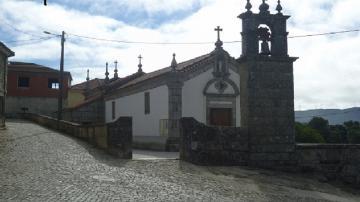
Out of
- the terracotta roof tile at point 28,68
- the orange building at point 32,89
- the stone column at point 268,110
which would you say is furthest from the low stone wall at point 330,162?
the terracotta roof tile at point 28,68

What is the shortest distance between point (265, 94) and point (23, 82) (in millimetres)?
34739

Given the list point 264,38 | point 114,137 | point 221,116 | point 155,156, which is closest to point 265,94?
point 264,38

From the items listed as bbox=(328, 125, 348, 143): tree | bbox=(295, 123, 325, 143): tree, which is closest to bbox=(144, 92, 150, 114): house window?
bbox=(295, 123, 325, 143): tree

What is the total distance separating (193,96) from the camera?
A: 24328 millimetres

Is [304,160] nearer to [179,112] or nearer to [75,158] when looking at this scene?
[75,158]

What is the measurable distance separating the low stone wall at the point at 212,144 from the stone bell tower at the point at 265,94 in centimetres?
35

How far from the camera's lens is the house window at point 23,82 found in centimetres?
4416

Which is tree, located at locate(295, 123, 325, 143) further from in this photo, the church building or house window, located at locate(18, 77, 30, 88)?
house window, located at locate(18, 77, 30, 88)

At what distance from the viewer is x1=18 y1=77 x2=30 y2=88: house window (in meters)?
44.2

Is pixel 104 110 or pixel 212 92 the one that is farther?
pixel 104 110

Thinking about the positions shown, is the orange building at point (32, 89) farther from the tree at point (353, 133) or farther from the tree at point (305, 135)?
the tree at point (353, 133)

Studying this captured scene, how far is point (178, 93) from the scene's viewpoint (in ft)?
77.9

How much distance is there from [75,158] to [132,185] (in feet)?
13.9

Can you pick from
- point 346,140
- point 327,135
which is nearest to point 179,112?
point 327,135
